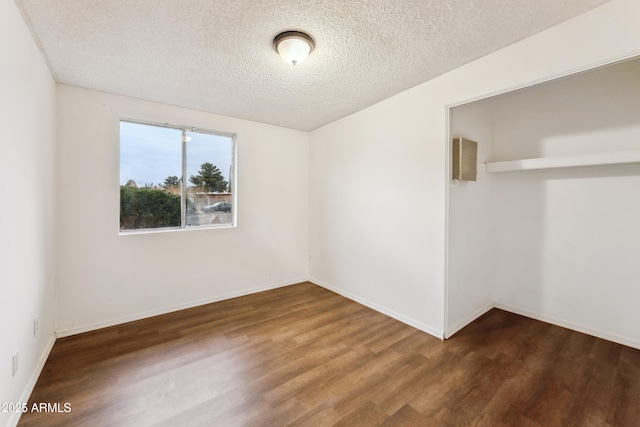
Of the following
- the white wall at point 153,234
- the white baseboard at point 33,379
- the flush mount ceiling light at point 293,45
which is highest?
the flush mount ceiling light at point 293,45

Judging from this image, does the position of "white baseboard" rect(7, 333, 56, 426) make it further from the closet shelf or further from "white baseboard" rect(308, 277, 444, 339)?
the closet shelf

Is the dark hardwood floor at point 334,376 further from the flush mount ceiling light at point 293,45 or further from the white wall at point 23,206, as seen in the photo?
the flush mount ceiling light at point 293,45

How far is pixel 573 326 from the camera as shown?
2766 mm

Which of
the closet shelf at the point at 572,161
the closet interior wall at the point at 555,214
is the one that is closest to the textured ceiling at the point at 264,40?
the closet interior wall at the point at 555,214

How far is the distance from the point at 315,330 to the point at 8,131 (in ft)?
9.11

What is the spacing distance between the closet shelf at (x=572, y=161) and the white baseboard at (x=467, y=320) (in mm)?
1680

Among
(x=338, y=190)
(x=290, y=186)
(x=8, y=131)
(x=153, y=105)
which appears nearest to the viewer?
(x=8, y=131)

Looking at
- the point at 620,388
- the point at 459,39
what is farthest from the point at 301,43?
the point at 620,388

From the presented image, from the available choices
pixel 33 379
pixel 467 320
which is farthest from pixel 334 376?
pixel 33 379

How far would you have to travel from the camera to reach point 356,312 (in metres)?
3.25

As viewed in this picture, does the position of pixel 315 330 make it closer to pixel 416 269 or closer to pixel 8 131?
pixel 416 269

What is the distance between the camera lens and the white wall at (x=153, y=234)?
270cm

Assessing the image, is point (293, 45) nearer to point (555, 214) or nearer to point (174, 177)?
point (174, 177)

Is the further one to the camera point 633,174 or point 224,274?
point 224,274
